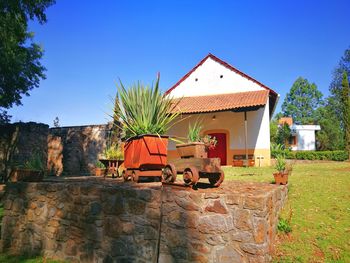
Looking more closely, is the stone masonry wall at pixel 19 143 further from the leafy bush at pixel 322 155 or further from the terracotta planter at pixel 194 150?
the leafy bush at pixel 322 155

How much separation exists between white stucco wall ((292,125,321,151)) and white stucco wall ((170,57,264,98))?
1961 centimetres

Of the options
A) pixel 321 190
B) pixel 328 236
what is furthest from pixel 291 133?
pixel 328 236

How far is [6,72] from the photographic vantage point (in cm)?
1147

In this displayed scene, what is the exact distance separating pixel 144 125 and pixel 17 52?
11.1 m

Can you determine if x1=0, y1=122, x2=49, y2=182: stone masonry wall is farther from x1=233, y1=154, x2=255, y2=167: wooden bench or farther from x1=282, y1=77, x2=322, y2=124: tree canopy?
x1=282, y1=77, x2=322, y2=124: tree canopy

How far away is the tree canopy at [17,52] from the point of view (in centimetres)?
982

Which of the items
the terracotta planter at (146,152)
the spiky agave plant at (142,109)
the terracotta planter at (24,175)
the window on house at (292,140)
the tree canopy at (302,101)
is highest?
the tree canopy at (302,101)

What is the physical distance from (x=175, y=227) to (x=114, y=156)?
A: 10.2ft

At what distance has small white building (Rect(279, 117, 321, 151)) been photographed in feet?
101

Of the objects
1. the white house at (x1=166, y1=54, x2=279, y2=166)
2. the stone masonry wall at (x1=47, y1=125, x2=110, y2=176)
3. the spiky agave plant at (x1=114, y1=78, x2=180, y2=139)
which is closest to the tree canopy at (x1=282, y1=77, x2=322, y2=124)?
the white house at (x1=166, y1=54, x2=279, y2=166)

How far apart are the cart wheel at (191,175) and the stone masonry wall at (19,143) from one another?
9.02 m

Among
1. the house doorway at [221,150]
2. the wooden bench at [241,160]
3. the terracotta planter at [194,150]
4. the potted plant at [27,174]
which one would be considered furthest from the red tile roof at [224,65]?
the terracotta planter at [194,150]

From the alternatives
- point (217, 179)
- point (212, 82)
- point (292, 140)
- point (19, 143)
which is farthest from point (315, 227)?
point (292, 140)

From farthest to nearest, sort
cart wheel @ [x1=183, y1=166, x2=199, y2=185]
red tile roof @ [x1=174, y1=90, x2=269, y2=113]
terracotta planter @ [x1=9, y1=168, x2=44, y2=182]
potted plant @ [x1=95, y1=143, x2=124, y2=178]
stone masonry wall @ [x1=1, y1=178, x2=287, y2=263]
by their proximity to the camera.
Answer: red tile roof @ [x1=174, y1=90, x2=269, y2=113] → potted plant @ [x1=95, y1=143, x2=124, y2=178] → terracotta planter @ [x1=9, y1=168, x2=44, y2=182] → cart wheel @ [x1=183, y1=166, x2=199, y2=185] → stone masonry wall @ [x1=1, y1=178, x2=287, y2=263]
